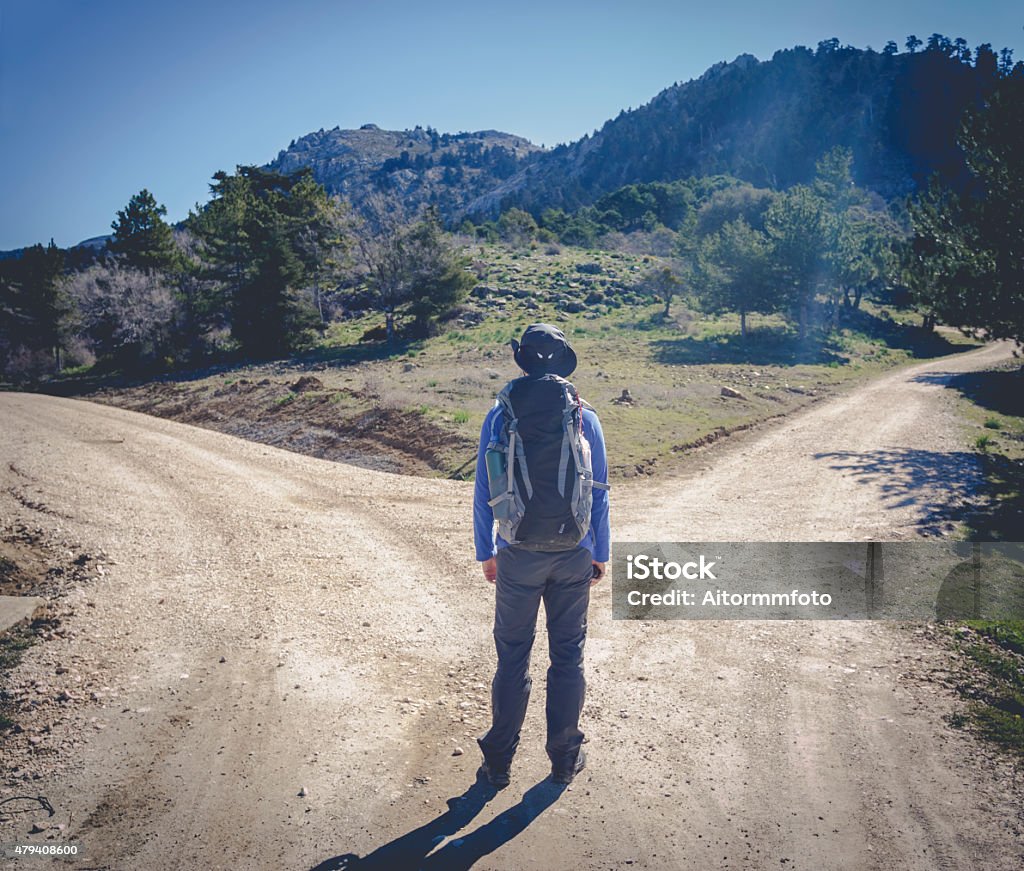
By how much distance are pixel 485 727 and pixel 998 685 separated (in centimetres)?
402

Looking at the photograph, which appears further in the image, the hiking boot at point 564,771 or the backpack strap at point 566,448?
the hiking boot at point 564,771

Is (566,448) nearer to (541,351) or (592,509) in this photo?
(592,509)

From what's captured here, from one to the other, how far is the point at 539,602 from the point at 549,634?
19 cm

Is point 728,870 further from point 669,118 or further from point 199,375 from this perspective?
point 669,118

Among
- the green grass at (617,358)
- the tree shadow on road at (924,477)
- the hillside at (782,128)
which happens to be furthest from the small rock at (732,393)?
the hillside at (782,128)

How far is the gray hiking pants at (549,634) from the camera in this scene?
3.74 meters

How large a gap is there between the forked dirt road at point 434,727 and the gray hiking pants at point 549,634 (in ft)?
1.23

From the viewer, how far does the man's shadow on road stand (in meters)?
3.36

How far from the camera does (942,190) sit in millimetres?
17641

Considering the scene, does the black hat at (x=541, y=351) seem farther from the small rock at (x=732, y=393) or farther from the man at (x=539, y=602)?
the small rock at (x=732, y=393)

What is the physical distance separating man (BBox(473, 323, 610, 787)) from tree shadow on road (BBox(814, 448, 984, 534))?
7.64 metres

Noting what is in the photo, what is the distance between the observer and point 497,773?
3.99 meters

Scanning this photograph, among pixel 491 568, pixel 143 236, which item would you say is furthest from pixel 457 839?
pixel 143 236

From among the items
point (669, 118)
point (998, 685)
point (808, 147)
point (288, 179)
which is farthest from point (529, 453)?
point (669, 118)
